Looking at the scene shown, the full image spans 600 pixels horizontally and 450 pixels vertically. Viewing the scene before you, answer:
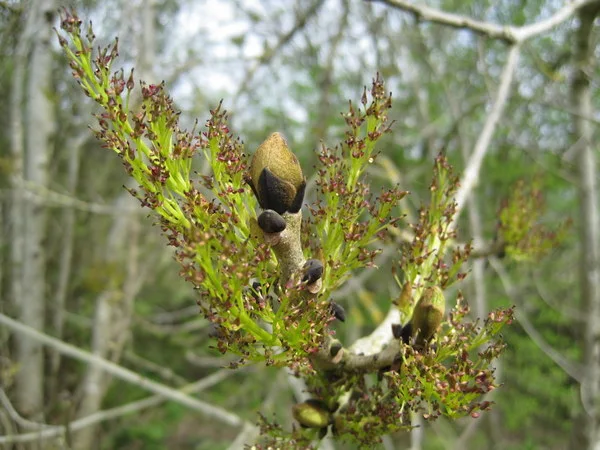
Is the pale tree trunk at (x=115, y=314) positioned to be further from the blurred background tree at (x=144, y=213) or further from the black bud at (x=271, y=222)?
the black bud at (x=271, y=222)

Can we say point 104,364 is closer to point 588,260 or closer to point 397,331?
point 397,331

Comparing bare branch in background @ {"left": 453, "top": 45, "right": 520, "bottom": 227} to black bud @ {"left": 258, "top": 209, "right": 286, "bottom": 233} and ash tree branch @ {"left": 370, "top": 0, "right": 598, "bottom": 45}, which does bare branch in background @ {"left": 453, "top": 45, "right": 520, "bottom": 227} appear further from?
black bud @ {"left": 258, "top": 209, "right": 286, "bottom": 233}

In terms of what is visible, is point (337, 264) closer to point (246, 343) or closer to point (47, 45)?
point (246, 343)

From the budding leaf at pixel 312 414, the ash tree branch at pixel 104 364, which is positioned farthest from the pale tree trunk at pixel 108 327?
the budding leaf at pixel 312 414

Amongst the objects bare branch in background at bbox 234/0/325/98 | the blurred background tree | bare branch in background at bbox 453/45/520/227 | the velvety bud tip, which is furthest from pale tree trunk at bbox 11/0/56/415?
the velvety bud tip

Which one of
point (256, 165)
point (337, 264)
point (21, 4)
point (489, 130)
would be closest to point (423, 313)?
point (337, 264)

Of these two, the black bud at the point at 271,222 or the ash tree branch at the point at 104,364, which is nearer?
the black bud at the point at 271,222
